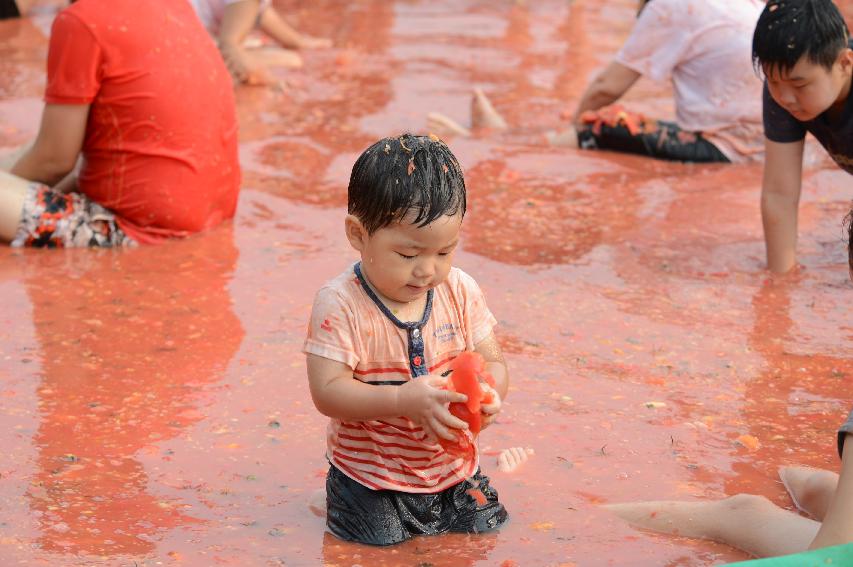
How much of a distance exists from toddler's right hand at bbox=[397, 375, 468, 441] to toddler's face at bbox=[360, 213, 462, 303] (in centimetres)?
23

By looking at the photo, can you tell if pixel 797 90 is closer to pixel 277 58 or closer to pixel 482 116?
pixel 482 116

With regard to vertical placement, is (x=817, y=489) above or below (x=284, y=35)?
above

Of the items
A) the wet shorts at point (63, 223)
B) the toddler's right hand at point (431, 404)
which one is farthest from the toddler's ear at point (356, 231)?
the wet shorts at point (63, 223)

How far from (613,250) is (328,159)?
1.88 m

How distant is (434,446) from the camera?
2816 millimetres

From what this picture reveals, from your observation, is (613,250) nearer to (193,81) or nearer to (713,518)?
(193,81)

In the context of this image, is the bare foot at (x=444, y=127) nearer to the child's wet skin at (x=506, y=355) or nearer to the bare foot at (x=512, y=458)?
the child's wet skin at (x=506, y=355)

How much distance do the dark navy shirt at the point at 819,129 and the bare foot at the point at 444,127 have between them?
2302 millimetres

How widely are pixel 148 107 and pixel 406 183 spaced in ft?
8.60

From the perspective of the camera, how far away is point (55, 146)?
4.92m

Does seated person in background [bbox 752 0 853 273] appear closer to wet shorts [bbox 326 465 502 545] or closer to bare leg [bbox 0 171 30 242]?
wet shorts [bbox 326 465 502 545]

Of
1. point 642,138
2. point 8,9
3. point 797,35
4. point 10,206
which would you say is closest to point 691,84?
point 642,138

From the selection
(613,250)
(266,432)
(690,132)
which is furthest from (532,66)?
(266,432)

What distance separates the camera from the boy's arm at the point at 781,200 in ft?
15.5
